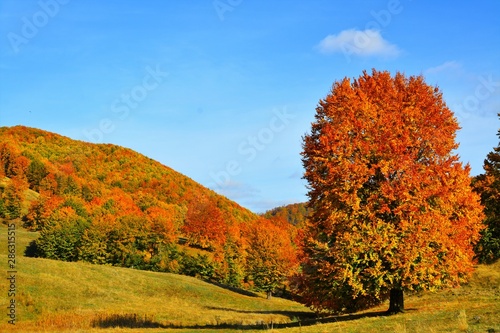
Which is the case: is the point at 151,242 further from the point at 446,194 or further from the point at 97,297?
the point at 446,194

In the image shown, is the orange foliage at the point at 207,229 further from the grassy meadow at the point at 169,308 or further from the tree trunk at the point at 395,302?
the tree trunk at the point at 395,302

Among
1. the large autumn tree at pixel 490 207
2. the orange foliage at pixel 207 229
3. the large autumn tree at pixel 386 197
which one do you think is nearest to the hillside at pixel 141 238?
the orange foliage at pixel 207 229

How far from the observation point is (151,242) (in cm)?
12038

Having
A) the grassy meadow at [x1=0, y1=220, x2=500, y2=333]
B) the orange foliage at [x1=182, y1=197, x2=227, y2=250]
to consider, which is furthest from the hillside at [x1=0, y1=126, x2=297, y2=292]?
the grassy meadow at [x1=0, y1=220, x2=500, y2=333]

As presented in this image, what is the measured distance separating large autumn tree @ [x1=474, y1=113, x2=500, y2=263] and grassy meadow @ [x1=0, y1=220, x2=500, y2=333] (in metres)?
2.94

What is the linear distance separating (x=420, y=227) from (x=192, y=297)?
5033 centimetres

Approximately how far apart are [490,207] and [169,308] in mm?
39031

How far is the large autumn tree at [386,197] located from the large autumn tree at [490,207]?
26117mm

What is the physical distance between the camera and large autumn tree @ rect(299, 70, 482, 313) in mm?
21891

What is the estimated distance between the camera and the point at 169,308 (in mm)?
48750

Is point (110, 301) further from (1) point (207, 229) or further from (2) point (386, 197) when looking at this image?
(1) point (207, 229)

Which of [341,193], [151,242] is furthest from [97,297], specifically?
[151,242]

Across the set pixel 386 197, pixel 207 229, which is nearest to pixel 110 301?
pixel 386 197

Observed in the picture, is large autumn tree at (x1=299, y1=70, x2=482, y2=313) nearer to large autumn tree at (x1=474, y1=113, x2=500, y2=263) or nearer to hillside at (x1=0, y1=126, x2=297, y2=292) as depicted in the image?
large autumn tree at (x1=474, y1=113, x2=500, y2=263)
